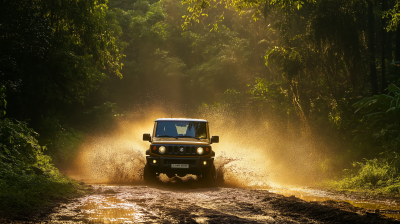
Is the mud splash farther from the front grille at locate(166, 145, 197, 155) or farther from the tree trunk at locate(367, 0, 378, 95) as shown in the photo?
the tree trunk at locate(367, 0, 378, 95)

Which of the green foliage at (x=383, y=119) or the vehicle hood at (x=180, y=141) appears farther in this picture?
the green foliage at (x=383, y=119)

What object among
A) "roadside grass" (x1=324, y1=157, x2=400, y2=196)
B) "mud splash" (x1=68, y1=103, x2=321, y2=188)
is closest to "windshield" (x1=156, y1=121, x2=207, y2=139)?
"mud splash" (x1=68, y1=103, x2=321, y2=188)

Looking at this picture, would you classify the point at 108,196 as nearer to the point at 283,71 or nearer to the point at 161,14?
the point at 283,71

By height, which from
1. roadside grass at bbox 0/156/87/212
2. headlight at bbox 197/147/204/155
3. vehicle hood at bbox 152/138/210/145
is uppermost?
vehicle hood at bbox 152/138/210/145

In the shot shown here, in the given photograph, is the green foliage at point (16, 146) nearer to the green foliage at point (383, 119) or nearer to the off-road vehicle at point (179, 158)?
the off-road vehicle at point (179, 158)

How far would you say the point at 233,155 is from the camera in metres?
17.2

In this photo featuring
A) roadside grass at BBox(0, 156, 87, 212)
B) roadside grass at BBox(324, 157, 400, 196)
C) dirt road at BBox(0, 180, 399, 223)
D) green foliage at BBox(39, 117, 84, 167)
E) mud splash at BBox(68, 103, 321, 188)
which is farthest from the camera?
green foliage at BBox(39, 117, 84, 167)

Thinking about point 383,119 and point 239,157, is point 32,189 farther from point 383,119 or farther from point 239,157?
point 383,119

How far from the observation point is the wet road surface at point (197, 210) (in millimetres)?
6371

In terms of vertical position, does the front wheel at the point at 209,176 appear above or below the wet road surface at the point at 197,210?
above

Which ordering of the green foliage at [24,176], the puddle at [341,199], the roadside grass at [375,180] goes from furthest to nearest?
the roadside grass at [375,180], the puddle at [341,199], the green foliage at [24,176]

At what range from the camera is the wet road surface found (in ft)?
20.9

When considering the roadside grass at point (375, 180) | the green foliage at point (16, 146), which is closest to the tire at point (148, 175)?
the green foliage at point (16, 146)

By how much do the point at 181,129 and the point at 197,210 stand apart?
5.45m
